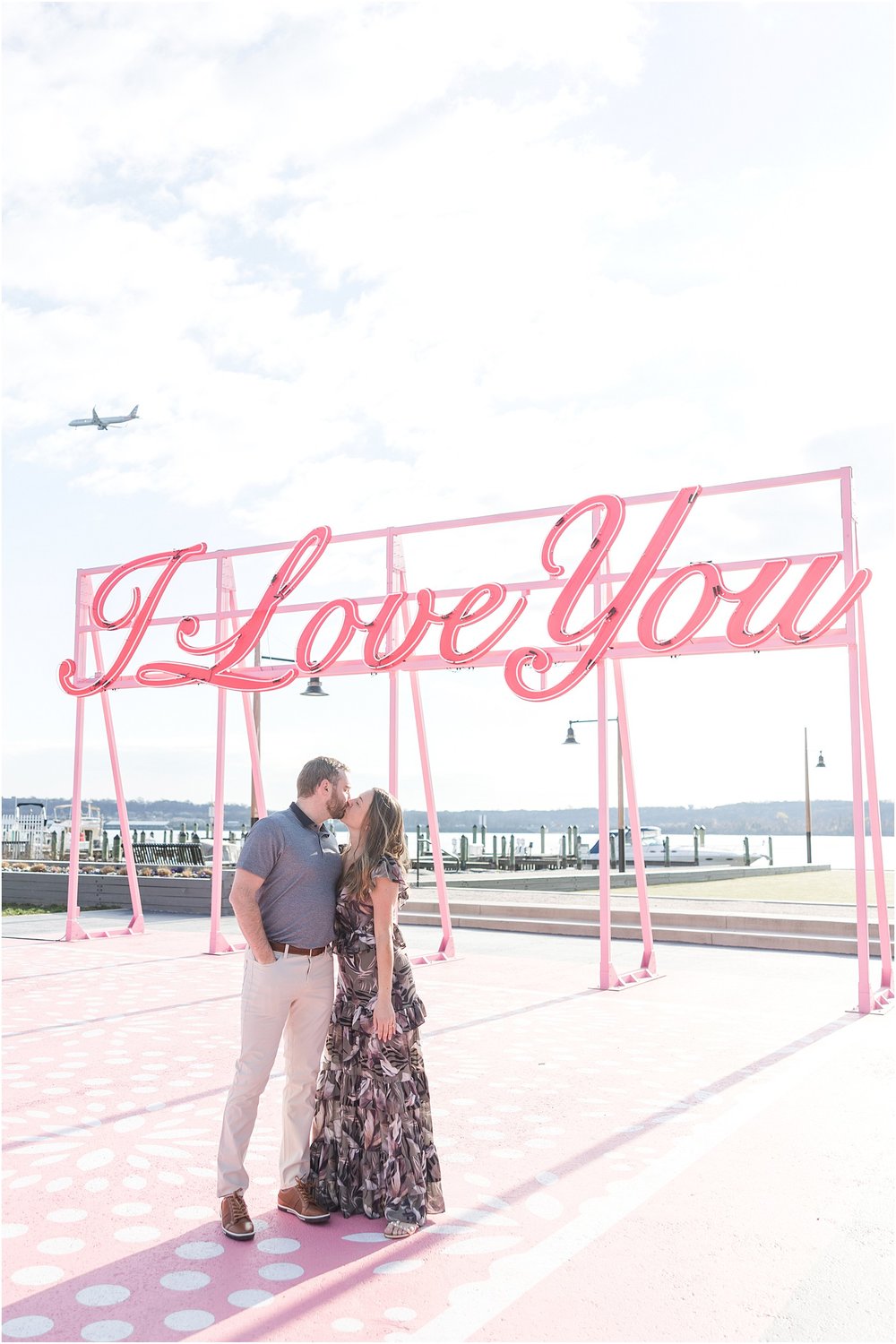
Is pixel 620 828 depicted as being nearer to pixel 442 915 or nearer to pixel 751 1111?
pixel 442 915

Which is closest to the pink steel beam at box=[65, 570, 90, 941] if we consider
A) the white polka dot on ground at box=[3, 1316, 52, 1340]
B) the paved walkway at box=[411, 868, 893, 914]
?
the paved walkway at box=[411, 868, 893, 914]

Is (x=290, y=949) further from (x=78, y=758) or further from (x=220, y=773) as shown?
(x=78, y=758)

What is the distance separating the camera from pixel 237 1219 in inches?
180

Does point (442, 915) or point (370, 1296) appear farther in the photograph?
point (442, 915)

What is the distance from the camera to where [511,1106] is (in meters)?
6.79

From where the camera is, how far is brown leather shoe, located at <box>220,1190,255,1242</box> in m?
4.55

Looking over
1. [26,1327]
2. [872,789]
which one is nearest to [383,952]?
[26,1327]

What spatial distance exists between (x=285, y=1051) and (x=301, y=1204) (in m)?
0.68

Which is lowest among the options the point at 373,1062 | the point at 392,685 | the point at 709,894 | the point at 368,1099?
the point at 709,894

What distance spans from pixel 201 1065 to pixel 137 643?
25.3 feet

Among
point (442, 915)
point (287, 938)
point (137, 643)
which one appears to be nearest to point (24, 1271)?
point (287, 938)

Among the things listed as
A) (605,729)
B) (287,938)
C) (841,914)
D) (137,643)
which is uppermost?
(137,643)

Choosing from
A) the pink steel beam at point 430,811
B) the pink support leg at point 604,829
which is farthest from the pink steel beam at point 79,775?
the pink support leg at point 604,829

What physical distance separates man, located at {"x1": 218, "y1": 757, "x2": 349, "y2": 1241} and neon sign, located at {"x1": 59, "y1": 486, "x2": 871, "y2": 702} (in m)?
6.35
